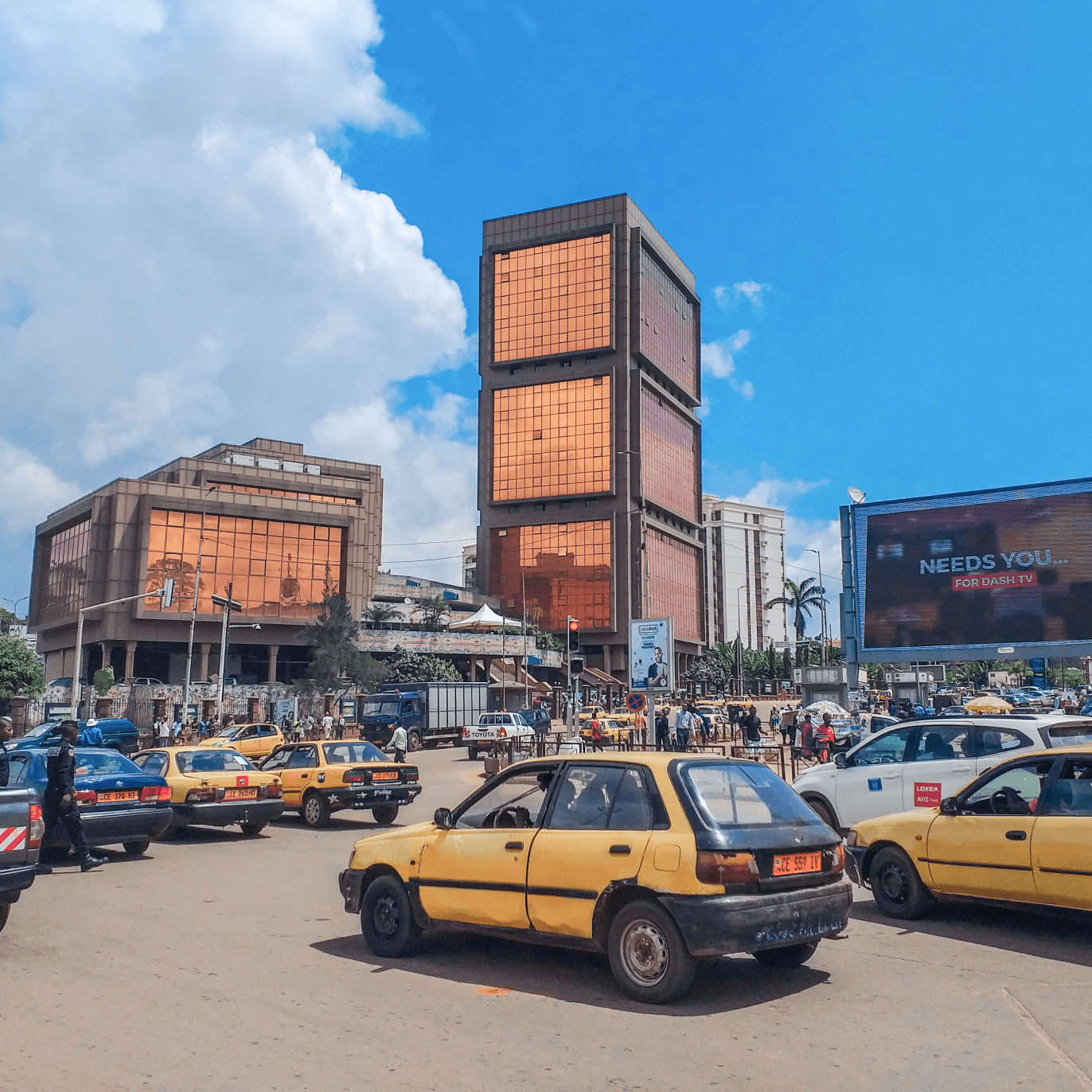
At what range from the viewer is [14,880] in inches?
305

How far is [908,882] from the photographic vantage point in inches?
344

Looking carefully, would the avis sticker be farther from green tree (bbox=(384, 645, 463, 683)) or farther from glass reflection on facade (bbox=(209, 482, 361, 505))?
glass reflection on facade (bbox=(209, 482, 361, 505))

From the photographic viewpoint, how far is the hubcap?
6.05 meters

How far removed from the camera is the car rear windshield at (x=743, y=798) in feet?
20.7

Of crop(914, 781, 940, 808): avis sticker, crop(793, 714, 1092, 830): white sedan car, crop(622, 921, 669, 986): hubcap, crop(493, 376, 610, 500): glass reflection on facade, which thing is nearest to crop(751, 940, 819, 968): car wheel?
crop(622, 921, 669, 986): hubcap

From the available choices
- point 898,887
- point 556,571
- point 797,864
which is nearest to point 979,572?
point 898,887

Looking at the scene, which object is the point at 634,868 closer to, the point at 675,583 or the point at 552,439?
the point at 552,439

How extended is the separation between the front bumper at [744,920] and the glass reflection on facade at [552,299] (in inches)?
4242

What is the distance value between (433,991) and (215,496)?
77.1m

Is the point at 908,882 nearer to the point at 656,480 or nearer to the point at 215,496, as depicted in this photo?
the point at 215,496

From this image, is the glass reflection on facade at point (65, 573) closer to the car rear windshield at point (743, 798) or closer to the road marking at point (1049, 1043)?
the car rear windshield at point (743, 798)

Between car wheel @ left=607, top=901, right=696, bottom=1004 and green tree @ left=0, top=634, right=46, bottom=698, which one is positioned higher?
green tree @ left=0, top=634, right=46, bottom=698

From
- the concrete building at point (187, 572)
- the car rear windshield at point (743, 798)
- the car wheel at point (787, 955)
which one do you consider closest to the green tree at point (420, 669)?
the concrete building at point (187, 572)

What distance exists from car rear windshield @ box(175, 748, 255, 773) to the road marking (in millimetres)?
12325
